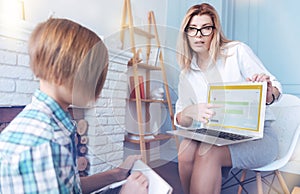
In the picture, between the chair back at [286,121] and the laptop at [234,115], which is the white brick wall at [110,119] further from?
the chair back at [286,121]

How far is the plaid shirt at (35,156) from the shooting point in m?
0.45

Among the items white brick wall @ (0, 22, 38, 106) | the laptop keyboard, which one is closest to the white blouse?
the laptop keyboard

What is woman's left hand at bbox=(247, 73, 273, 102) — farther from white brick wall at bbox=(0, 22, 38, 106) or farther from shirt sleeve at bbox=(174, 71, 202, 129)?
white brick wall at bbox=(0, 22, 38, 106)

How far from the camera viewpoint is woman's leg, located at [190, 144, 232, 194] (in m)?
0.88

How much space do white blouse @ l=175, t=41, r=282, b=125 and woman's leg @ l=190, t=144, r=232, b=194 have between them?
19cm

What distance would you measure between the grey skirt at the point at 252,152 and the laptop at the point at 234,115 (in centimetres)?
3

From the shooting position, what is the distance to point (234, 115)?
103cm

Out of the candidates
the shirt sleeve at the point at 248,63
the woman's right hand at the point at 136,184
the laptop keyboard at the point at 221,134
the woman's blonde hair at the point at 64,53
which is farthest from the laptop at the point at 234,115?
the woman's blonde hair at the point at 64,53

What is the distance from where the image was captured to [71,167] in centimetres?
50

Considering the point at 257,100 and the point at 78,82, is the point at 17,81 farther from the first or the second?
the point at 257,100

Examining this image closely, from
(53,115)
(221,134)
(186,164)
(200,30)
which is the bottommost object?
(186,164)

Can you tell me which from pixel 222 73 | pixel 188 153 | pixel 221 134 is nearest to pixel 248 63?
pixel 222 73

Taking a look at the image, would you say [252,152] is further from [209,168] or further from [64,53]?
[64,53]

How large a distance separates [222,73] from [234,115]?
0.18 meters
